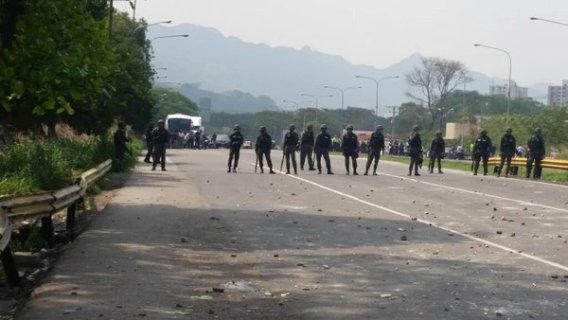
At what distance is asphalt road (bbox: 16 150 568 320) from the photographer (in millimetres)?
8102

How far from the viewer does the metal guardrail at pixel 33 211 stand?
8766 mm

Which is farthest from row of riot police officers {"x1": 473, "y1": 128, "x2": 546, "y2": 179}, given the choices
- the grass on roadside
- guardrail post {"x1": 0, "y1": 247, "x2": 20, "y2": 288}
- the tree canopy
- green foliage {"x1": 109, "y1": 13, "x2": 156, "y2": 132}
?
guardrail post {"x1": 0, "y1": 247, "x2": 20, "y2": 288}

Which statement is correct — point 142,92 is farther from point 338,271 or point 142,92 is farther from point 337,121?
point 337,121

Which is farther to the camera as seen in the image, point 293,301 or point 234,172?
point 234,172

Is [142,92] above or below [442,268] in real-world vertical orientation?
above

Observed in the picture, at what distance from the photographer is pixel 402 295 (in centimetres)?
870

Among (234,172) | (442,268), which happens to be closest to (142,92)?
(234,172)

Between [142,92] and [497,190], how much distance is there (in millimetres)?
21621

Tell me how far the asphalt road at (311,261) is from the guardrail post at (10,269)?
33cm

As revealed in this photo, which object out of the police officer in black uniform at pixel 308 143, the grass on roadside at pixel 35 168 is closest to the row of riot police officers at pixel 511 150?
the police officer in black uniform at pixel 308 143

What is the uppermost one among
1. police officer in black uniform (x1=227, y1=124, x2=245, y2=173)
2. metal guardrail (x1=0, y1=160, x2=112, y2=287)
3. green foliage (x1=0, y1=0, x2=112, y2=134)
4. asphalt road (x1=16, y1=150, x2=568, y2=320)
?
green foliage (x1=0, y1=0, x2=112, y2=134)

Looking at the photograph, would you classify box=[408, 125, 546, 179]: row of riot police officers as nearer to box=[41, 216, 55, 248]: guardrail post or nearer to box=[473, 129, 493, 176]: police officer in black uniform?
box=[473, 129, 493, 176]: police officer in black uniform

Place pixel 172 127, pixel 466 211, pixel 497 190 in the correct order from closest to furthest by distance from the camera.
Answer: pixel 466 211, pixel 497 190, pixel 172 127

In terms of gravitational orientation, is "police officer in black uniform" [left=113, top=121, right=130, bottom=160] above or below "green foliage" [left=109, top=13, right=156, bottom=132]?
below
